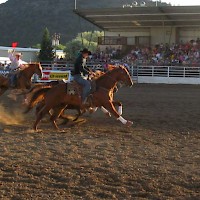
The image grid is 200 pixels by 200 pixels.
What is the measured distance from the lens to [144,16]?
35.5m

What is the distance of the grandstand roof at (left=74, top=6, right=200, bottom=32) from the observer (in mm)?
33625

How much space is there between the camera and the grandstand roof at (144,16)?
33625 mm

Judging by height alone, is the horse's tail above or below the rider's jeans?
below

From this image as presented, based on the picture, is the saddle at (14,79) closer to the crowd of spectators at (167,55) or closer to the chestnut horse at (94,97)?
the chestnut horse at (94,97)

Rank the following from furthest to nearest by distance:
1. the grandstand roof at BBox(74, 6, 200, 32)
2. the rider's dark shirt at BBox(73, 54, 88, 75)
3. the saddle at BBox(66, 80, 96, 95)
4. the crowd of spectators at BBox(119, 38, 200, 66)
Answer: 1. the grandstand roof at BBox(74, 6, 200, 32)
2. the crowd of spectators at BBox(119, 38, 200, 66)
3. the saddle at BBox(66, 80, 96, 95)
4. the rider's dark shirt at BBox(73, 54, 88, 75)

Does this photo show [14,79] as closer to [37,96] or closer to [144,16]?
[37,96]

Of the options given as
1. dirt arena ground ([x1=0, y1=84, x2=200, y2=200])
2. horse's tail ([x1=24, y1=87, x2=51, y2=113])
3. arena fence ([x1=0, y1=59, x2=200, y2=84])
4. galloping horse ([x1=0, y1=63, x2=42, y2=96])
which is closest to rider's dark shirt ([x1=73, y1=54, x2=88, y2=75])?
horse's tail ([x1=24, y1=87, x2=51, y2=113])

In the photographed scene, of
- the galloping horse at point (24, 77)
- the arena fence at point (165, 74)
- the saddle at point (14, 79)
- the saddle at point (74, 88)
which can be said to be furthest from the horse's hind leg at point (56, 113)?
the arena fence at point (165, 74)

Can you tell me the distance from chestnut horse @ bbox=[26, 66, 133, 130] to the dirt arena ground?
1.47ft

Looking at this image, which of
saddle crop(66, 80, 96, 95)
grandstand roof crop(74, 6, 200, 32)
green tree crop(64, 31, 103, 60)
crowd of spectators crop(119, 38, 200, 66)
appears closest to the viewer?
saddle crop(66, 80, 96, 95)

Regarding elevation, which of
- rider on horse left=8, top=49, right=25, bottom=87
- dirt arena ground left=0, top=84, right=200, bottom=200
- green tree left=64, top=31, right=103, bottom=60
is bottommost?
dirt arena ground left=0, top=84, right=200, bottom=200

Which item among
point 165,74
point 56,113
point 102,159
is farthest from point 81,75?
point 165,74

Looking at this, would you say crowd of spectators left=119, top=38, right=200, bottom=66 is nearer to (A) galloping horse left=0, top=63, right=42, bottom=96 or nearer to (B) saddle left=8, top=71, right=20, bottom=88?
(A) galloping horse left=0, top=63, right=42, bottom=96

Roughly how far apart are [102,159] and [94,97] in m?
3.58
